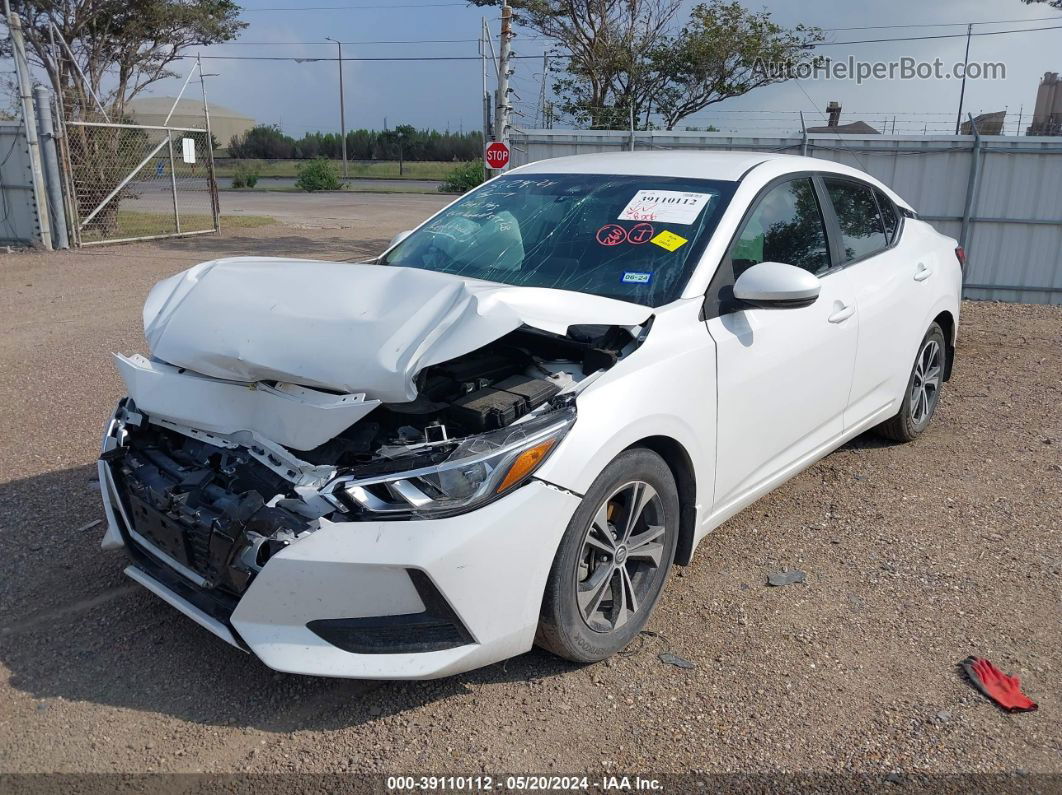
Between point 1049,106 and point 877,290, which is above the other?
point 1049,106

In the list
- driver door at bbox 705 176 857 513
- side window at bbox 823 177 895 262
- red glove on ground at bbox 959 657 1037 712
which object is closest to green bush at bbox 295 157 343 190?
side window at bbox 823 177 895 262

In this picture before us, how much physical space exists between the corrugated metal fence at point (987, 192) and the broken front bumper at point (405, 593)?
34.0ft

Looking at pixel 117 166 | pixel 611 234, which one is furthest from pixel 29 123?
pixel 611 234

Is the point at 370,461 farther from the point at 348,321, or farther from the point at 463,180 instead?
the point at 463,180

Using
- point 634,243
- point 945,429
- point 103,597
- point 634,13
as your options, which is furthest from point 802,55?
point 103,597

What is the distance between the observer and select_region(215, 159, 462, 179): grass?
2272 inches

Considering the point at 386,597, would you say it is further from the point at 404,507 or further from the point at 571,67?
the point at 571,67

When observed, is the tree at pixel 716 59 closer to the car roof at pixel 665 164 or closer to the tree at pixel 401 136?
the car roof at pixel 665 164

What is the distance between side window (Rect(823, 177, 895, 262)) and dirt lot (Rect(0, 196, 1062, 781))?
1302 mm

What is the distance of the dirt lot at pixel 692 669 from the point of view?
2672 mm

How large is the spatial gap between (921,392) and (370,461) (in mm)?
→ 3979

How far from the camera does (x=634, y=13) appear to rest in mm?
21750

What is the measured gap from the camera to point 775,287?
10.9 feet

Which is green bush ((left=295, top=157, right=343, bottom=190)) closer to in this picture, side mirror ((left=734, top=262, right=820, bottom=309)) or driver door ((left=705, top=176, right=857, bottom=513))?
driver door ((left=705, top=176, right=857, bottom=513))
